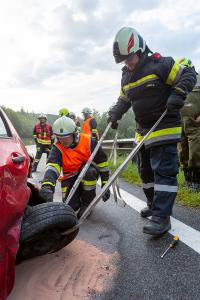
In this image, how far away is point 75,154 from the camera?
4.60 metres

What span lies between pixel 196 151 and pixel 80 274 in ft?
9.39

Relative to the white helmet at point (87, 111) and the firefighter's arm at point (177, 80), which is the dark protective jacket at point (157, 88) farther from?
the white helmet at point (87, 111)

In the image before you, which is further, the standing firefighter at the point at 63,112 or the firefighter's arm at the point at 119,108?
the standing firefighter at the point at 63,112

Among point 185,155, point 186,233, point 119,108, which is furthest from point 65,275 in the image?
point 185,155

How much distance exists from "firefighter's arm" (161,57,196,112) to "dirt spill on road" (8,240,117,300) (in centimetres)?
150

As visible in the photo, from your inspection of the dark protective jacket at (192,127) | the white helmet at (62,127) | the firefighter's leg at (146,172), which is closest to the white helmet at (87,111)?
the dark protective jacket at (192,127)

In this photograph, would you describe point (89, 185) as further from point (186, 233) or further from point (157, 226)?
point (186, 233)

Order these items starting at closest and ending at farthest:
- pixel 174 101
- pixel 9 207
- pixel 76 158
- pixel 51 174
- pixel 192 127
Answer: pixel 9 207
pixel 174 101
pixel 51 174
pixel 76 158
pixel 192 127

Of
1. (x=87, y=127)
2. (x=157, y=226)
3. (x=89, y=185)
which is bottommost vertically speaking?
(x=157, y=226)

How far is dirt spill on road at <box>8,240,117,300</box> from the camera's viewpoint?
2531 millimetres

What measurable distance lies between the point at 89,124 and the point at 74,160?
6923mm

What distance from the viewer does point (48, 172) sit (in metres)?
4.20

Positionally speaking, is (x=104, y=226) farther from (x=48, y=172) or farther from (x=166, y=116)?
(x=166, y=116)

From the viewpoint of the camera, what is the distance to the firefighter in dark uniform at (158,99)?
3.64 m
